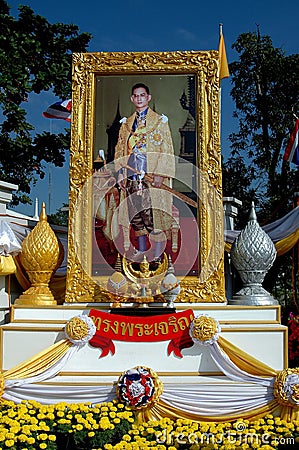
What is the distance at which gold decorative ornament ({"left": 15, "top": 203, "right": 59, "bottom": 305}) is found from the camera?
16.0 ft

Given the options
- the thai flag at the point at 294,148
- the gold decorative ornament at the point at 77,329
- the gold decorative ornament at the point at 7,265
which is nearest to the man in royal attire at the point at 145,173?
the gold decorative ornament at the point at 77,329

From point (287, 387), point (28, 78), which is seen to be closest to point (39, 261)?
point (287, 387)

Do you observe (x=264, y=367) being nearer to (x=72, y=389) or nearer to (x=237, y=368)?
(x=237, y=368)

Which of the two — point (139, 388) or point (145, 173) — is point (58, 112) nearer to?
point (145, 173)

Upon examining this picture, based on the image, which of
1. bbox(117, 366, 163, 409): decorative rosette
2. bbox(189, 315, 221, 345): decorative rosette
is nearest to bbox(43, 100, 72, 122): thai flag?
bbox(189, 315, 221, 345): decorative rosette

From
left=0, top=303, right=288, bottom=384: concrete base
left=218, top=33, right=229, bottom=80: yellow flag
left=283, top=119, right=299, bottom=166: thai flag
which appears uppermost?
left=218, top=33, right=229, bottom=80: yellow flag

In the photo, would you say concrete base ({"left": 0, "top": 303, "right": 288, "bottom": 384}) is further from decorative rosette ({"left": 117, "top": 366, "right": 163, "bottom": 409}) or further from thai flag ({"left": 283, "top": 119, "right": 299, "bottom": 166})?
thai flag ({"left": 283, "top": 119, "right": 299, "bottom": 166})

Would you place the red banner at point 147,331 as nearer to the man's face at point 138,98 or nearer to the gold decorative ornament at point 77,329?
the gold decorative ornament at point 77,329

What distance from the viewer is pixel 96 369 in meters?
4.50

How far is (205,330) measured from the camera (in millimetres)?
4402

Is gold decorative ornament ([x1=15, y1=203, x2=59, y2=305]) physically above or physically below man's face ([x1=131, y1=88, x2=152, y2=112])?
below

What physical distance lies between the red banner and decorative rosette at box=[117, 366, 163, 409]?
0.92ft

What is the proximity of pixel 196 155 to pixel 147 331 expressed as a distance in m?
1.75

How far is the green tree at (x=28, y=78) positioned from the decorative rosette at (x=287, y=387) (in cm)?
657
